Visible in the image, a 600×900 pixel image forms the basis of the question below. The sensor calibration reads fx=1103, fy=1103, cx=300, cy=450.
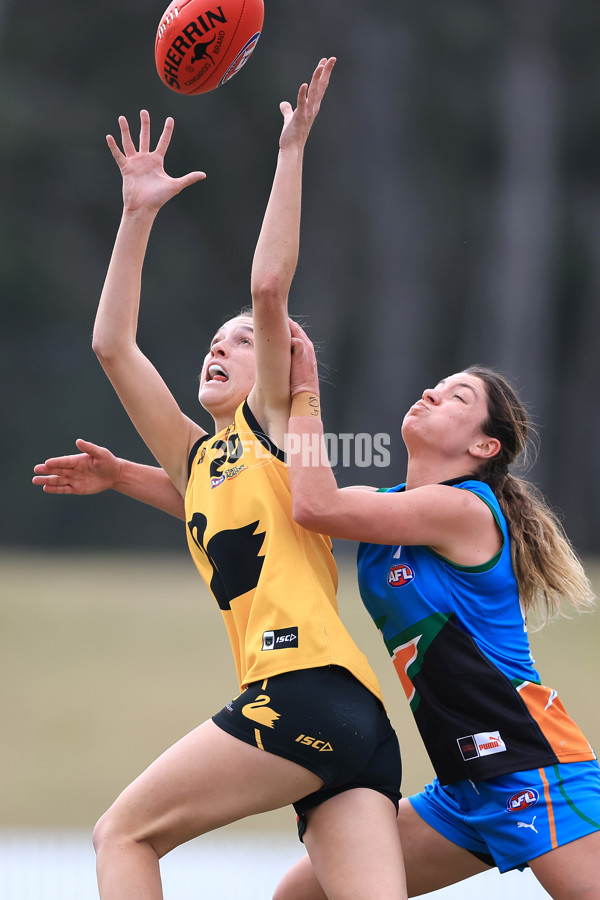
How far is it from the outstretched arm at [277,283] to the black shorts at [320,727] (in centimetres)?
65

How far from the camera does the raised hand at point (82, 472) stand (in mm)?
3439

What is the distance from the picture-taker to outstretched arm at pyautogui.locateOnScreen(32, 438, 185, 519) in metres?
3.46

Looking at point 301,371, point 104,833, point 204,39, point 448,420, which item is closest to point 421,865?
point 104,833

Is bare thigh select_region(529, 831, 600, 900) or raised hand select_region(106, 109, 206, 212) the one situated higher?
raised hand select_region(106, 109, 206, 212)

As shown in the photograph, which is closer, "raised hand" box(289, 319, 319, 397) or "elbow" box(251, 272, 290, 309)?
"elbow" box(251, 272, 290, 309)

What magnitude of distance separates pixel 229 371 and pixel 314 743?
115cm

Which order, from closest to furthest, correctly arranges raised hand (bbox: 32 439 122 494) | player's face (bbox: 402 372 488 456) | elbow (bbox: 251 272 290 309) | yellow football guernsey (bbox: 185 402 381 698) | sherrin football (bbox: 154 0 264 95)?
yellow football guernsey (bbox: 185 402 381 698) < elbow (bbox: 251 272 290 309) < player's face (bbox: 402 372 488 456) < raised hand (bbox: 32 439 122 494) < sherrin football (bbox: 154 0 264 95)

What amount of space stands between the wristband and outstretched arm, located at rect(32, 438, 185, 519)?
787mm

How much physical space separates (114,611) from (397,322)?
34.8ft

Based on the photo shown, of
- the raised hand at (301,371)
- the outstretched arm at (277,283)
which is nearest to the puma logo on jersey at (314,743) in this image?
the outstretched arm at (277,283)

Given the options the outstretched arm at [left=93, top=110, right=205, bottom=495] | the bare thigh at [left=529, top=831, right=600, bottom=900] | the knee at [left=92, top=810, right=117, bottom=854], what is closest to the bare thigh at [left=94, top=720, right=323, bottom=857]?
the knee at [left=92, top=810, right=117, bottom=854]

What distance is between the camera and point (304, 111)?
2.96 metres

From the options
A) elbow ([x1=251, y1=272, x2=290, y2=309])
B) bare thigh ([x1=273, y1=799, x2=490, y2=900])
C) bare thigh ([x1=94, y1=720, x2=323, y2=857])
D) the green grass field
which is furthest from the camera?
the green grass field

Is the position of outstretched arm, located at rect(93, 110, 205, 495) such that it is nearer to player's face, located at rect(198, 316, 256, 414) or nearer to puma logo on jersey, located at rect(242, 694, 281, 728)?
player's face, located at rect(198, 316, 256, 414)
